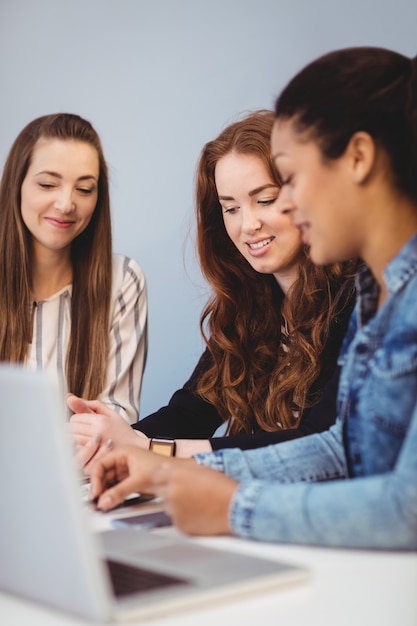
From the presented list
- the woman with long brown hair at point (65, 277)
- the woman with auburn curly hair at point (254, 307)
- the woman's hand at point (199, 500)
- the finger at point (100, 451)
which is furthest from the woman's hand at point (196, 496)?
the woman with long brown hair at point (65, 277)

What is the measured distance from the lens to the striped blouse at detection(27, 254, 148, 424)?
2.71m

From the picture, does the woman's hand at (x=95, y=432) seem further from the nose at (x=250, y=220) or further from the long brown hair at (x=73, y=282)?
the long brown hair at (x=73, y=282)

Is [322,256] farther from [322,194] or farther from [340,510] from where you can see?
[340,510]

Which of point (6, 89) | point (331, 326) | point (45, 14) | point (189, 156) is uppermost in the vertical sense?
point (45, 14)

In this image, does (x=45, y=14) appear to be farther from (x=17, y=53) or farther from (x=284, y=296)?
(x=284, y=296)

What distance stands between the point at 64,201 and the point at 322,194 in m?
1.58

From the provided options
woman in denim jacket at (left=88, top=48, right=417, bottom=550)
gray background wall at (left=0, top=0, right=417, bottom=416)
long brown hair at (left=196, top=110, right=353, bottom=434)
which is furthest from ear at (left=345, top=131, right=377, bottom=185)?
gray background wall at (left=0, top=0, right=417, bottom=416)

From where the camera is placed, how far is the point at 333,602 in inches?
34.7

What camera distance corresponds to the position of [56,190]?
272cm

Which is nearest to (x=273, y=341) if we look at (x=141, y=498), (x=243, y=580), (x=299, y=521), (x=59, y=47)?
(x=141, y=498)

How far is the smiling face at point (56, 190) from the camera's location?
8.86 ft

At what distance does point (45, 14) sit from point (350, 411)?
3285mm

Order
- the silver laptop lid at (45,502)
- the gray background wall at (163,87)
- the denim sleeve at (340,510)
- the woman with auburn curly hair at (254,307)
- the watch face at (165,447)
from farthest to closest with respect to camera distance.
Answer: the gray background wall at (163,87) < the woman with auburn curly hair at (254,307) < the watch face at (165,447) < the denim sleeve at (340,510) < the silver laptop lid at (45,502)

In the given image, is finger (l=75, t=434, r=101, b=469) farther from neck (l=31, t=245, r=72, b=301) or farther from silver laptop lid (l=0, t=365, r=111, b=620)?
neck (l=31, t=245, r=72, b=301)
